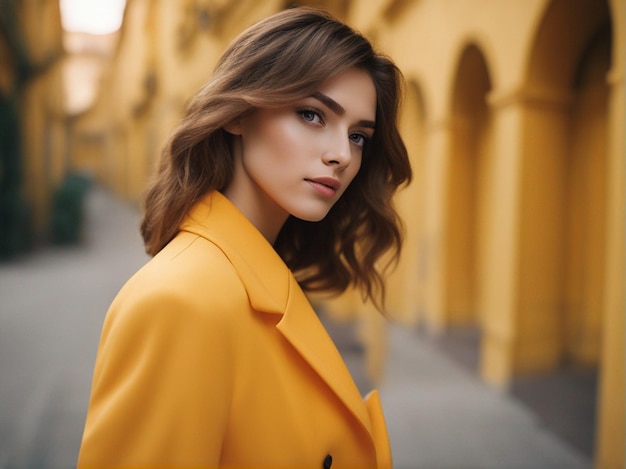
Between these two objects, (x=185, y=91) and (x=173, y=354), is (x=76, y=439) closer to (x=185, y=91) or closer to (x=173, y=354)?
(x=173, y=354)

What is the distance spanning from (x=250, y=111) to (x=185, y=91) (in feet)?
50.3

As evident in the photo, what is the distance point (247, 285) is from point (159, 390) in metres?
0.28

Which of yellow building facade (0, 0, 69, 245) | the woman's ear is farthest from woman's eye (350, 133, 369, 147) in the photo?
yellow building facade (0, 0, 69, 245)

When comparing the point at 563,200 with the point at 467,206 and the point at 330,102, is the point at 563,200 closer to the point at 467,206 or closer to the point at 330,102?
the point at 467,206

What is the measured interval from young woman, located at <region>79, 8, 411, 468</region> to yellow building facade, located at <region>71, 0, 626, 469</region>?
0.89 feet

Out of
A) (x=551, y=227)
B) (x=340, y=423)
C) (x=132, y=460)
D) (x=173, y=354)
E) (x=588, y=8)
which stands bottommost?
(x=551, y=227)

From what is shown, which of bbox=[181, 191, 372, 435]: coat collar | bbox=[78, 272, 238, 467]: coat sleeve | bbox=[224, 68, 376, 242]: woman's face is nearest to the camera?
bbox=[78, 272, 238, 467]: coat sleeve

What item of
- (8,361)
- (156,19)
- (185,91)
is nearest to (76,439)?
(8,361)

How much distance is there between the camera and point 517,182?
15.0 feet

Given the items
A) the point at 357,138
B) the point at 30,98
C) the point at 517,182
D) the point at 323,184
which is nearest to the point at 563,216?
the point at 517,182

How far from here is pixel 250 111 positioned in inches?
49.4

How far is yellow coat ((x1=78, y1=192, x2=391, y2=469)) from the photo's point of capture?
35.1 inches

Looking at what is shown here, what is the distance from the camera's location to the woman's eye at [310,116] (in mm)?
1206

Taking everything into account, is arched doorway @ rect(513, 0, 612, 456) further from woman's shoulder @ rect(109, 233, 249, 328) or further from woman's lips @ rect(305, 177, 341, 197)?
woman's shoulder @ rect(109, 233, 249, 328)
